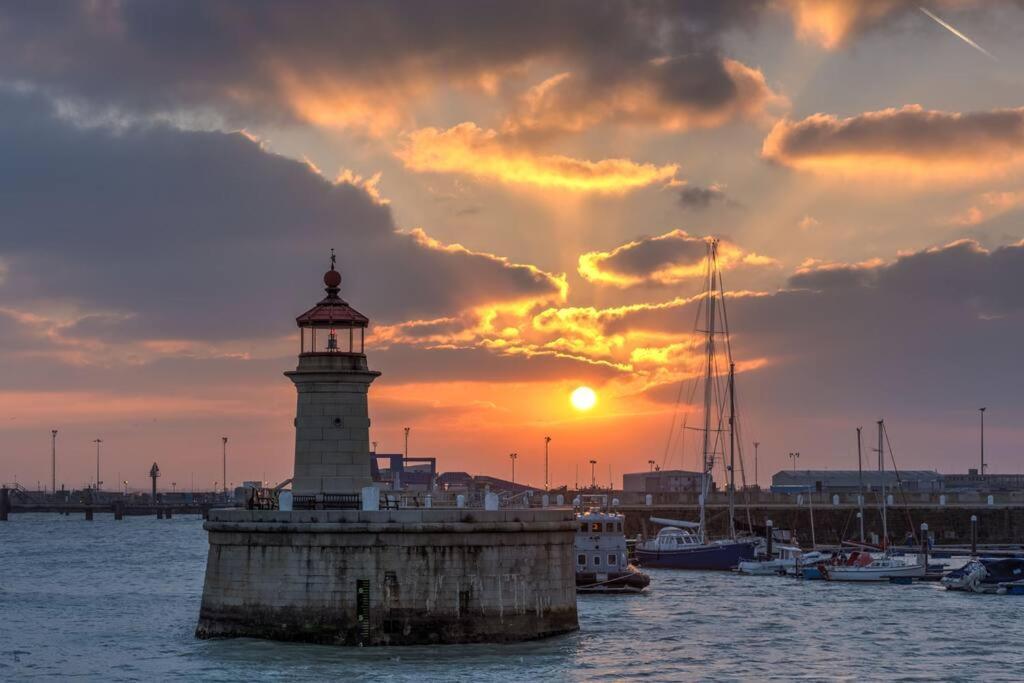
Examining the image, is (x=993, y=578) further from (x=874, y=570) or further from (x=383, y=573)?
(x=383, y=573)

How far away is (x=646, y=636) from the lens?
4962 centimetres

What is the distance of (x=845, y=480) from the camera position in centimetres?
18075

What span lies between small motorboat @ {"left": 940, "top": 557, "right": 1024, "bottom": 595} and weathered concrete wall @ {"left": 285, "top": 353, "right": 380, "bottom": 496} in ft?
130

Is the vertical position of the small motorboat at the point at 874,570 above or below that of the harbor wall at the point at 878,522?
below

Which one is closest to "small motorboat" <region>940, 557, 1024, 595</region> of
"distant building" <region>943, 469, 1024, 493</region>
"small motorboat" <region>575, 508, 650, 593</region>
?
"small motorboat" <region>575, 508, 650, 593</region>

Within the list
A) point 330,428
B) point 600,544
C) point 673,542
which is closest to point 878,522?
point 673,542

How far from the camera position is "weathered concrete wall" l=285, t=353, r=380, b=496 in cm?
4344

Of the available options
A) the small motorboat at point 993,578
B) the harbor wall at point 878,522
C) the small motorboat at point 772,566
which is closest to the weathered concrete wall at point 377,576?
the small motorboat at point 993,578

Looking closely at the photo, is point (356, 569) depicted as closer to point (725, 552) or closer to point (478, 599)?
point (478, 599)

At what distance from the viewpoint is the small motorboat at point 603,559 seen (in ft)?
221

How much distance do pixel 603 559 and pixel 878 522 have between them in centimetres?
5478

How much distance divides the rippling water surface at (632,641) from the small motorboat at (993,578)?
4.42ft

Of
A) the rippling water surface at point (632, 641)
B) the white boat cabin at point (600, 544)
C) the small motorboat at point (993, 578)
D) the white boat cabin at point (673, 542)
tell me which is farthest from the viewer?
the white boat cabin at point (673, 542)

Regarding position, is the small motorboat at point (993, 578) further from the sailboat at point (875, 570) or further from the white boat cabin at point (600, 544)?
the white boat cabin at point (600, 544)
